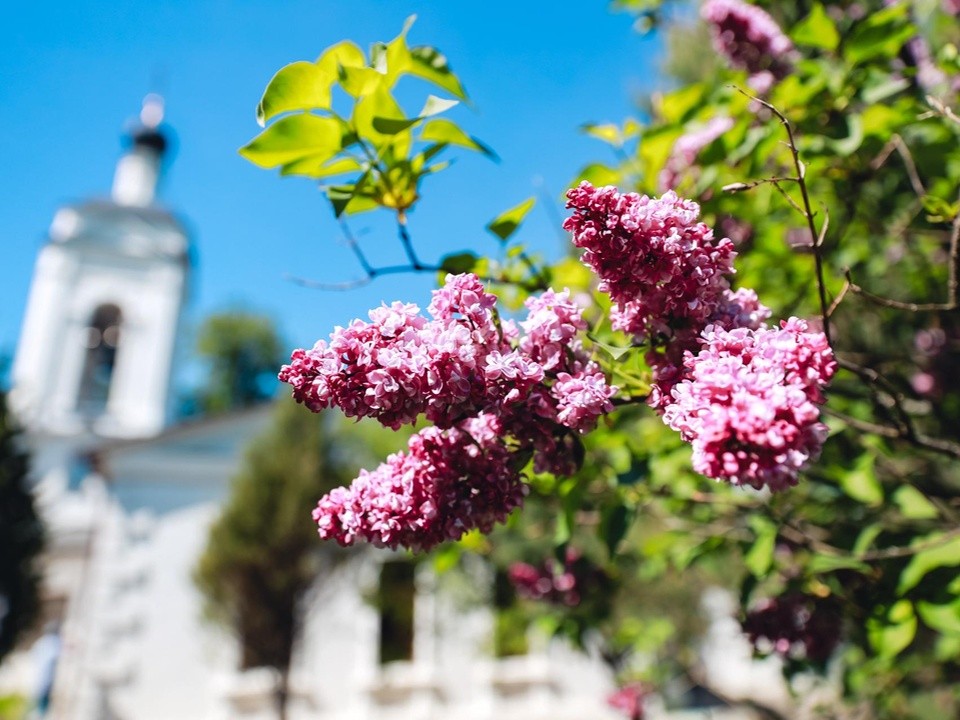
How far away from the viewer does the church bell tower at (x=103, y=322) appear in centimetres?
1962

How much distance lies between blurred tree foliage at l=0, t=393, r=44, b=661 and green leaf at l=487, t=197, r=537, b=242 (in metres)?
11.4

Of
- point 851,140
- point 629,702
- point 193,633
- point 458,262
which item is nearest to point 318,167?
point 458,262

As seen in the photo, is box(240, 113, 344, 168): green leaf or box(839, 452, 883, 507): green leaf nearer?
box(240, 113, 344, 168): green leaf

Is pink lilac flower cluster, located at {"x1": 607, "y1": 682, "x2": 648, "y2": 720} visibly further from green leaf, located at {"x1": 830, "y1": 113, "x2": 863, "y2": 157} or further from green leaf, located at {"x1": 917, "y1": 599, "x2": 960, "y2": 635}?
green leaf, located at {"x1": 830, "y1": 113, "x2": 863, "y2": 157}

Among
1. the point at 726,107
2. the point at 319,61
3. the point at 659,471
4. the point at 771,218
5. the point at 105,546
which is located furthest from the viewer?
the point at 105,546

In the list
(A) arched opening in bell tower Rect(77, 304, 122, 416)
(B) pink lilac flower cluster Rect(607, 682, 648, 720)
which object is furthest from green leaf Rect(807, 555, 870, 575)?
(A) arched opening in bell tower Rect(77, 304, 122, 416)

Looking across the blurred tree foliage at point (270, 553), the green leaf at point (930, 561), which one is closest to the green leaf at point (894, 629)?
the green leaf at point (930, 561)

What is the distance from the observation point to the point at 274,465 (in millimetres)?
13352

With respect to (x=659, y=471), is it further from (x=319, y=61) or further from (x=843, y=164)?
(x=319, y=61)

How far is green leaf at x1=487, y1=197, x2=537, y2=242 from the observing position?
1.78 metres

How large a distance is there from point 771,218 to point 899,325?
1.76 m

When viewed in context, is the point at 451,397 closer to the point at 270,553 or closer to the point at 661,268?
the point at 661,268

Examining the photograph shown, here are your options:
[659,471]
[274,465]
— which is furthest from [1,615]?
[659,471]

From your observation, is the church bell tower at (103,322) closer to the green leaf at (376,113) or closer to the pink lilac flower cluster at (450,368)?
the green leaf at (376,113)
